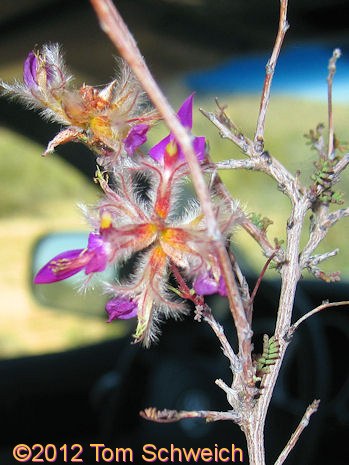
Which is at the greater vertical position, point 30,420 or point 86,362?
point 86,362

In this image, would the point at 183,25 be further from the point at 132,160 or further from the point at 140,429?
the point at 132,160

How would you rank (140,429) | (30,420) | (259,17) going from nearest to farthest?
(140,429)
(30,420)
(259,17)

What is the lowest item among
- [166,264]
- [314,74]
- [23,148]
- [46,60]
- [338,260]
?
[166,264]

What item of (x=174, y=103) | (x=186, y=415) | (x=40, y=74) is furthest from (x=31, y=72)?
(x=174, y=103)

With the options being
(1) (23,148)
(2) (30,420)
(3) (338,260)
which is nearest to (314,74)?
(3) (338,260)

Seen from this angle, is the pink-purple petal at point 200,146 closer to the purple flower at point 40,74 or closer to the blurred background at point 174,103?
the purple flower at point 40,74

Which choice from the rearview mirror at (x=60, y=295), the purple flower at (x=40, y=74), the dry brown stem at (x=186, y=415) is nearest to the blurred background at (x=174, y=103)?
the rearview mirror at (x=60, y=295)

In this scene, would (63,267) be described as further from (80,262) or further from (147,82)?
(147,82)

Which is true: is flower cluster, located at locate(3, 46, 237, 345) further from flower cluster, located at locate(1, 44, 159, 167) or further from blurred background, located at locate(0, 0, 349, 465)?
blurred background, located at locate(0, 0, 349, 465)
